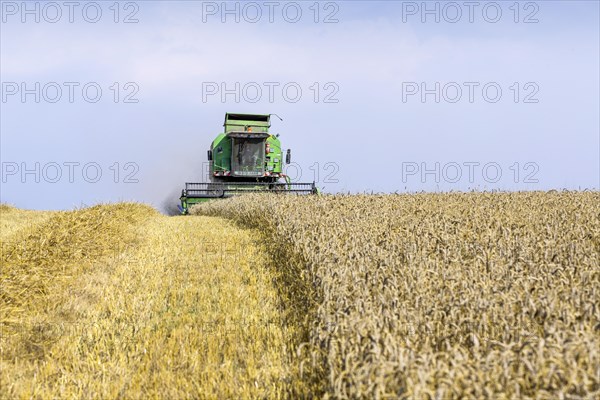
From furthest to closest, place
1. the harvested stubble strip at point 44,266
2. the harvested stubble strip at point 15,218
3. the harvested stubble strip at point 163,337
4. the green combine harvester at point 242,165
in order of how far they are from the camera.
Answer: the green combine harvester at point 242,165, the harvested stubble strip at point 15,218, the harvested stubble strip at point 44,266, the harvested stubble strip at point 163,337

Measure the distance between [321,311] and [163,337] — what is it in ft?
5.58

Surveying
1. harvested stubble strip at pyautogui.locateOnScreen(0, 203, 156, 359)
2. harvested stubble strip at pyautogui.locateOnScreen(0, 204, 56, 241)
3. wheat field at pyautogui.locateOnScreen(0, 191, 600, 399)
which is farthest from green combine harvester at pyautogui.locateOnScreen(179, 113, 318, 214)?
wheat field at pyautogui.locateOnScreen(0, 191, 600, 399)

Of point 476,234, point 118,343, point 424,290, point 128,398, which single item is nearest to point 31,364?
point 118,343

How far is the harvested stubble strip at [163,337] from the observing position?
4402 millimetres

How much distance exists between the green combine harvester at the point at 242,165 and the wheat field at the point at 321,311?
421 inches

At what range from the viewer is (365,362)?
3.25m

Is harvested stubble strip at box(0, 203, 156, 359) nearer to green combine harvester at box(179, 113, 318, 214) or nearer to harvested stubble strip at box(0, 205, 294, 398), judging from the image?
harvested stubble strip at box(0, 205, 294, 398)

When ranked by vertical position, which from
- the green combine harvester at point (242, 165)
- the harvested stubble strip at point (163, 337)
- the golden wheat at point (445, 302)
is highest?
the green combine harvester at point (242, 165)

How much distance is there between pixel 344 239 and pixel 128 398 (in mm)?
3855

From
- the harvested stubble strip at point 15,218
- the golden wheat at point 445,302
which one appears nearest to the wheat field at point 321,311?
the golden wheat at point 445,302

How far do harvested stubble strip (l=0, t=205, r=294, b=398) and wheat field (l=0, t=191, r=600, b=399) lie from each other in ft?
0.07

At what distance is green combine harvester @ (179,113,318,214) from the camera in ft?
67.7

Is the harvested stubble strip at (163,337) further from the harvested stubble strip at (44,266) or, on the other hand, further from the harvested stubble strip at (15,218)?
the harvested stubble strip at (15,218)

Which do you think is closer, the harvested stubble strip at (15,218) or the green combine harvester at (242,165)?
the harvested stubble strip at (15,218)
